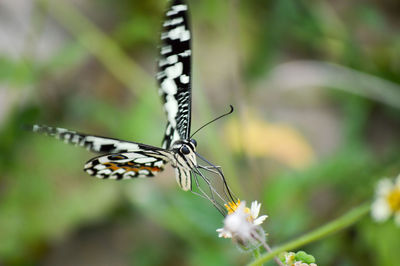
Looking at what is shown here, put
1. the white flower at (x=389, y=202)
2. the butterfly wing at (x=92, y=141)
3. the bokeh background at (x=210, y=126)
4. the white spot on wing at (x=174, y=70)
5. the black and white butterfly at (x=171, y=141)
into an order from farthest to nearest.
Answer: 1. the bokeh background at (x=210, y=126)
2. the white spot on wing at (x=174, y=70)
3. the black and white butterfly at (x=171, y=141)
4. the butterfly wing at (x=92, y=141)
5. the white flower at (x=389, y=202)

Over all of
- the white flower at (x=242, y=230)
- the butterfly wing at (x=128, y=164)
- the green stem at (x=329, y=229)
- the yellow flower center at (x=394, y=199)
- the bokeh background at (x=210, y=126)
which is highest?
the bokeh background at (x=210, y=126)

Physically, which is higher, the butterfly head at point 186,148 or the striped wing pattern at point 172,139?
the striped wing pattern at point 172,139

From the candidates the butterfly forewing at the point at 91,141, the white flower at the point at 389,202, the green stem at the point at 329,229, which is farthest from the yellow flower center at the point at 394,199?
the butterfly forewing at the point at 91,141

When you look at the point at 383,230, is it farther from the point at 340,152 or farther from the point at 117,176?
the point at 117,176

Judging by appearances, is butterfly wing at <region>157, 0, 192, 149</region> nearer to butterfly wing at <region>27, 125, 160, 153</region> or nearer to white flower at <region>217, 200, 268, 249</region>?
butterfly wing at <region>27, 125, 160, 153</region>

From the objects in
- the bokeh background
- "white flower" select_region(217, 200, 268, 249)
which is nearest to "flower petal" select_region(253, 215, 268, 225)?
"white flower" select_region(217, 200, 268, 249)

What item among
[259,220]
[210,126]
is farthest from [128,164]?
[210,126]

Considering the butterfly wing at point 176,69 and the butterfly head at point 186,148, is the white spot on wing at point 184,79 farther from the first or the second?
the butterfly head at point 186,148

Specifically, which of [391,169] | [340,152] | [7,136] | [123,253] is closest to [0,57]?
[7,136]
